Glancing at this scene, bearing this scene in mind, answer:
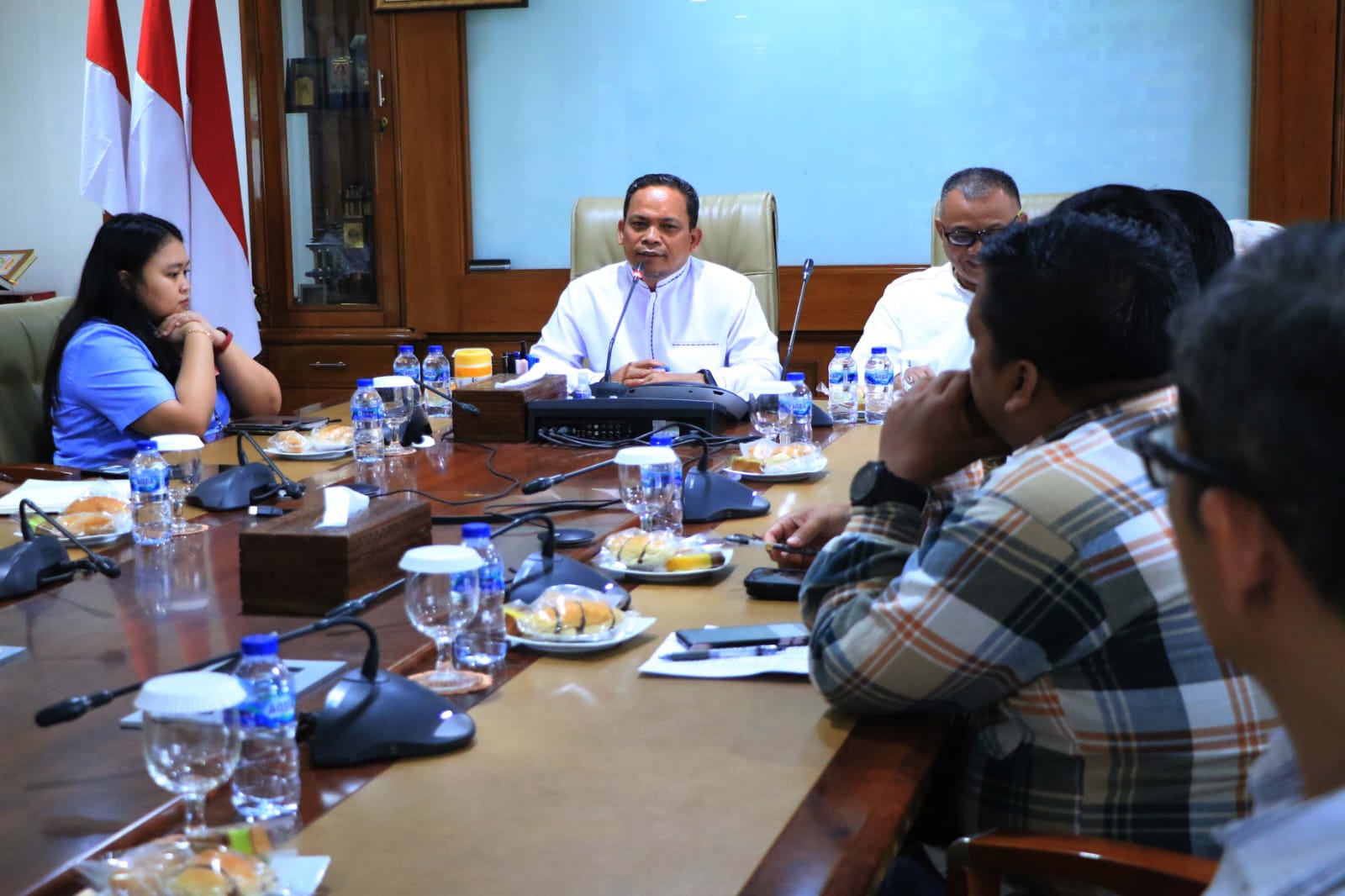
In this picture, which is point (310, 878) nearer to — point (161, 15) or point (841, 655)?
point (841, 655)

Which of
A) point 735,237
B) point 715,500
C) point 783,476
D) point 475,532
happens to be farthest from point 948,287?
point 475,532

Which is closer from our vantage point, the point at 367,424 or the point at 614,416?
the point at 367,424

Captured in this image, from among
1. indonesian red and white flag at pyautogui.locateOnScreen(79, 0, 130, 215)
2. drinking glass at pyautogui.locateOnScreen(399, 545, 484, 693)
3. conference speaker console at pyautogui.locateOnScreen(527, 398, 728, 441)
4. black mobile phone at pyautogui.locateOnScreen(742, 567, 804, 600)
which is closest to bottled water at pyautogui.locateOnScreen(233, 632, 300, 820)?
drinking glass at pyautogui.locateOnScreen(399, 545, 484, 693)

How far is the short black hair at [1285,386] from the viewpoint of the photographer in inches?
20.7

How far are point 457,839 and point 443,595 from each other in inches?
15.3

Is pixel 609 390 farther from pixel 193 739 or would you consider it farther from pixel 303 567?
pixel 193 739

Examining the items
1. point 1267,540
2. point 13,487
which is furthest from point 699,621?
point 13,487

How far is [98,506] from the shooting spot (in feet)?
6.77

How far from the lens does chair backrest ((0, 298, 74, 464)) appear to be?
308 centimetres

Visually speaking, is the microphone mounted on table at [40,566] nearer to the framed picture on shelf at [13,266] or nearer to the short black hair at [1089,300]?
the short black hair at [1089,300]

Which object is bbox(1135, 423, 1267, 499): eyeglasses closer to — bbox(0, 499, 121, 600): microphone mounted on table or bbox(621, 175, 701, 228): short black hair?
bbox(0, 499, 121, 600): microphone mounted on table

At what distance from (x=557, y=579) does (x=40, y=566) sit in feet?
2.40

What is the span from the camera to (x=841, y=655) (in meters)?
1.20

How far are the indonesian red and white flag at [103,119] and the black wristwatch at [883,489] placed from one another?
12.8 ft
